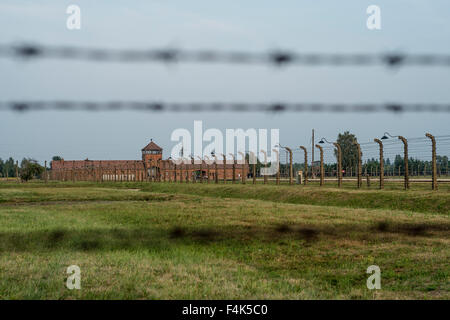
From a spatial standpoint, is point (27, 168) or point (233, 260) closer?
point (233, 260)

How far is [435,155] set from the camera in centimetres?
1814

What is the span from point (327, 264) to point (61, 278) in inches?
151

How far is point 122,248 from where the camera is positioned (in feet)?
29.1

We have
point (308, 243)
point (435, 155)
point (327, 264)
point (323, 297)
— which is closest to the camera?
point (323, 297)

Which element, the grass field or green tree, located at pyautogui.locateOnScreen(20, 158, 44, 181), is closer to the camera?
the grass field

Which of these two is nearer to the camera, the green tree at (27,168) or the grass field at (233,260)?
the grass field at (233,260)

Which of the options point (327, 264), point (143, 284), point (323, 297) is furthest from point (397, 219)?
point (143, 284)

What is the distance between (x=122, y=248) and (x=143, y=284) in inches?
111

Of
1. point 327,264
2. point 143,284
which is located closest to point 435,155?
point 327,264
